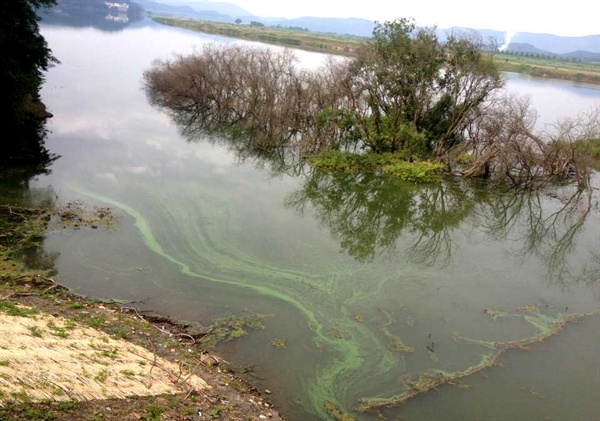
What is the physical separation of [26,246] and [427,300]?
36.4 feet

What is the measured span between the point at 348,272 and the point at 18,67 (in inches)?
645

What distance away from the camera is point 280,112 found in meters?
Answer: 28.8

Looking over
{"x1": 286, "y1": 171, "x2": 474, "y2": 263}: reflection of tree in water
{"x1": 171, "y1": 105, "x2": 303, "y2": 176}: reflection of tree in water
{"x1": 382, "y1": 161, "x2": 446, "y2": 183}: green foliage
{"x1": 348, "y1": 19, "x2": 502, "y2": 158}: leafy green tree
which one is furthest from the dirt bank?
{"x1": 348, "y1": 19, "x2": 502, "y2": 158}: leafy green tree

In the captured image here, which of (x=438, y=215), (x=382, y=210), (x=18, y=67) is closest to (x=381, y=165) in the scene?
(x=382, y=210)

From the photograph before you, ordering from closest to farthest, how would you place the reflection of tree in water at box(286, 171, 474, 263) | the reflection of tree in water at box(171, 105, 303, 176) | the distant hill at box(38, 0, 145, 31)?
the reflection of tree in water at box(286, 171, 474, 263) < the reflection of tree in water at box(171, 105, 303, 176) < the distant hill at box(38, 0, 145, 31)

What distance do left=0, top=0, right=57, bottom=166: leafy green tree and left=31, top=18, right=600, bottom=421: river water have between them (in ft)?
4.98

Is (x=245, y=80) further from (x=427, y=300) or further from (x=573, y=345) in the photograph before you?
(x=573, y=345)

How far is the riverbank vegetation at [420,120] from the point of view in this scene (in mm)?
23203

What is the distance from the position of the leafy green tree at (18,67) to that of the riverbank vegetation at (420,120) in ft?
37.6

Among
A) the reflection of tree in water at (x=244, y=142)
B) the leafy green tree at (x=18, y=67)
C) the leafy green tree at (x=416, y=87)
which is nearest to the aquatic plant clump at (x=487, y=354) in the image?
the leafy green tree at (x=416, y=87)

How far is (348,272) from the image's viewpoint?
14.1 meters

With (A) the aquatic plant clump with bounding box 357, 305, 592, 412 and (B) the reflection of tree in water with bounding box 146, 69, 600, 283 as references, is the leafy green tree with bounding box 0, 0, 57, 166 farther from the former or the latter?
(A) the aquatic plant clump with bounding box 357, 305, 592, 412

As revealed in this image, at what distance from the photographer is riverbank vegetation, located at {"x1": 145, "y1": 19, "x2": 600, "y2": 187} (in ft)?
76.1

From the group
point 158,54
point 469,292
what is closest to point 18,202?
point 469,292
